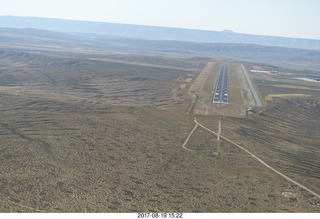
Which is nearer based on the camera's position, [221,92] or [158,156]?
[158,156]

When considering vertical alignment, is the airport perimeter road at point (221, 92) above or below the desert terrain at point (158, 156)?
above

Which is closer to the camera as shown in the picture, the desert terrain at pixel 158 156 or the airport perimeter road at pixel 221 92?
the desert terrain at pixel 158 156

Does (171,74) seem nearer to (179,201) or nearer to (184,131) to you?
(184,131)

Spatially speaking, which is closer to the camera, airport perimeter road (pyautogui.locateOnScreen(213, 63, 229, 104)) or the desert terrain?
the desert terrain

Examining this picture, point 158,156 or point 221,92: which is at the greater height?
point 221,92

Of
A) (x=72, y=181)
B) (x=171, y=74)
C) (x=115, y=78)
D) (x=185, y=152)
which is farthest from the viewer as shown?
(x=171, y=74)

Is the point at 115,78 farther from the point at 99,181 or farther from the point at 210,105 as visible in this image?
the point at 99,181

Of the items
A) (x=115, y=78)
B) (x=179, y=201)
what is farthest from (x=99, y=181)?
(x=115, y=78)

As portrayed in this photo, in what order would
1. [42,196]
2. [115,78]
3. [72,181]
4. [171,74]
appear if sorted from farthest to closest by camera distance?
[171,74] → [115,78] → [72,181] → [42,196]

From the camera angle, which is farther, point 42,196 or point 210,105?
point 210,105
